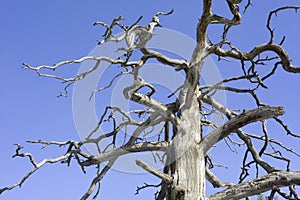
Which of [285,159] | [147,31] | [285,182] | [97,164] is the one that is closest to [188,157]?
[285,182]

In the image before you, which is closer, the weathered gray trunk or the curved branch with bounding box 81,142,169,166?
the weathered gray trunk

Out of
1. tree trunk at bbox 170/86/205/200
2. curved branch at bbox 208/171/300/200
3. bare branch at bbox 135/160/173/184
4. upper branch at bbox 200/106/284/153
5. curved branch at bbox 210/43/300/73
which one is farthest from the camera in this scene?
curved branch at bbox 210/43/300/73

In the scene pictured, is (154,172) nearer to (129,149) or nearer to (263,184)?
(263,184)

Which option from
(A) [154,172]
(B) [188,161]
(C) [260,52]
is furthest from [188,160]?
(C) [260,52]

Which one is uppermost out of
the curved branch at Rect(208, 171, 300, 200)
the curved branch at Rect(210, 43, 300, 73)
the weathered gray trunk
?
the curved branch at Rect(210, 43, 300, 73)

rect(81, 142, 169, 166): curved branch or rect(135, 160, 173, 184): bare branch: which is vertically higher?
rect(81, 142, 169, 166): curved branch

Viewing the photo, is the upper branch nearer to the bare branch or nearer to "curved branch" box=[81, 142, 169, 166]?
the bare branch

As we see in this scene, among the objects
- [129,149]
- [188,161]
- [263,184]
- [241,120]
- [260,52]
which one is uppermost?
[260,52]

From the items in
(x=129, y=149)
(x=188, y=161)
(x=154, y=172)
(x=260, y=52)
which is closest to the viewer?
(x=154, y=172)

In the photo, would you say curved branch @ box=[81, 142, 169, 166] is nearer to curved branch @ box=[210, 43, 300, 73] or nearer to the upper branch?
the upper branch

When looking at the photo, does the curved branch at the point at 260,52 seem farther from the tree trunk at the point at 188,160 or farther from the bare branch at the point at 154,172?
the bare branch at the point at 154,172

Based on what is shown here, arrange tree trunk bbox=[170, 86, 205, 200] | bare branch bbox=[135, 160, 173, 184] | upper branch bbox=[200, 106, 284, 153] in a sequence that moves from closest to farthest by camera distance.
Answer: bare branch bbox=[135, 160, 173, 184], upper branch bbox=[200, 106, 284, 153], tree trunk bbox=[170, 86, 205, 200]

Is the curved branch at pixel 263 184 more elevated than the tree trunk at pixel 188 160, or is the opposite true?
the tree trunk at pixel 188 160

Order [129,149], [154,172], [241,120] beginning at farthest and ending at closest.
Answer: [129,149], [241,120], [154,172]
